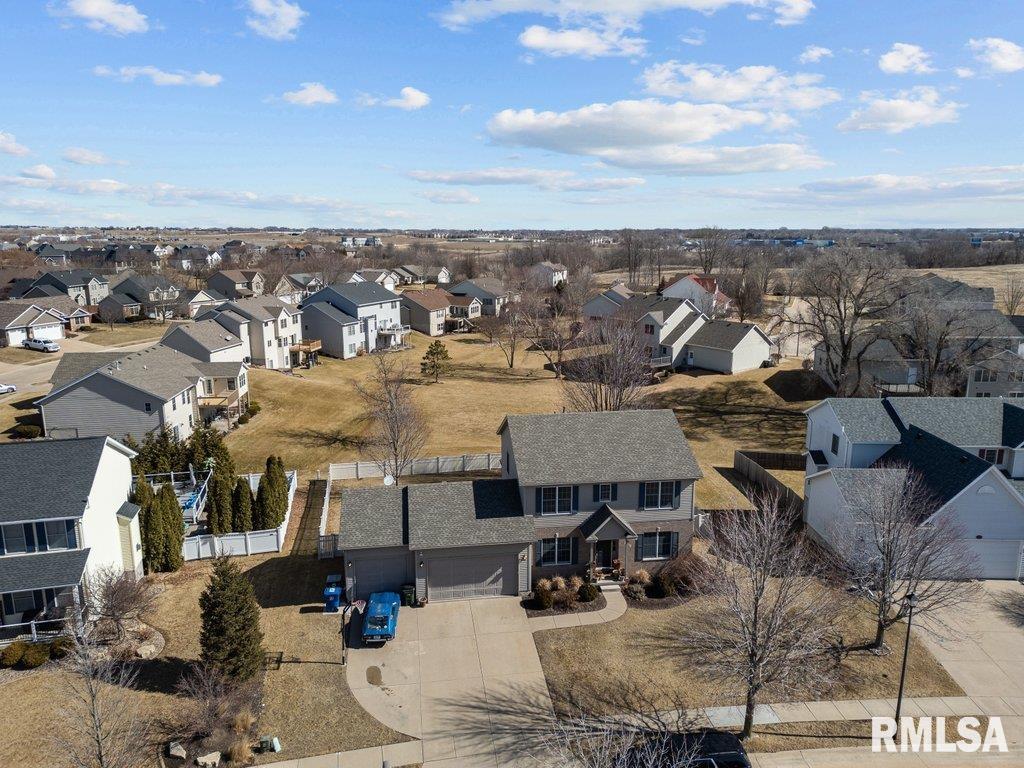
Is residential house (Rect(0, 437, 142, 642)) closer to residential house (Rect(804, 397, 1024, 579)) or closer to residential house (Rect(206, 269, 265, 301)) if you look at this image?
residential house (Rect(804, 397, 1024, 579))

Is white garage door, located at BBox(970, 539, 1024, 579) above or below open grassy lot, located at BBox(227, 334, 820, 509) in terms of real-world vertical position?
below

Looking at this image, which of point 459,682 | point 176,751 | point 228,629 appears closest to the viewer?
point 176,751

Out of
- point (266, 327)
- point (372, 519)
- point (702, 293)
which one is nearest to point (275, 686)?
point (372, 519)

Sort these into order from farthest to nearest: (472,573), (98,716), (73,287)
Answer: (73,287) < (472,573) < (98,716)

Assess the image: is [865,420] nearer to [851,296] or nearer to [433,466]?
[851,296]

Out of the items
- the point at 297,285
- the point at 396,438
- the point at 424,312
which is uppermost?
the point at 297,285

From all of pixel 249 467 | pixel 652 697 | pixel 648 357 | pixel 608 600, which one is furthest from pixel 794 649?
pixel 648 357

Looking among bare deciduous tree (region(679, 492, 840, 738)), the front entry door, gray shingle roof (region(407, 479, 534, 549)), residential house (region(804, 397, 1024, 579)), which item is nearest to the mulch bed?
the front entry door
